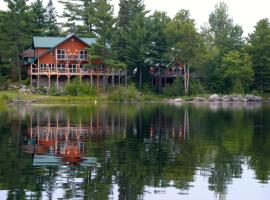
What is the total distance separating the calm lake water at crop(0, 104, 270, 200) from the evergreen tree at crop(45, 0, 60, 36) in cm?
5709

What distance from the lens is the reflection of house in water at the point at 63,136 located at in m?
22.1

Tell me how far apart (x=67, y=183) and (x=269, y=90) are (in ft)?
241

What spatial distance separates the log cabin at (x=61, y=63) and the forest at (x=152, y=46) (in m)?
1.76

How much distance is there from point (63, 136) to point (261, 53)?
60.9 metres

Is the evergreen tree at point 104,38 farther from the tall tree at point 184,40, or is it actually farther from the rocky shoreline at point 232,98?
the rocky shoreline at point 232,98

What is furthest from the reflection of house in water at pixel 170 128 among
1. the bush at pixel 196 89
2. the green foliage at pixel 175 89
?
the bush at pixel 196 89

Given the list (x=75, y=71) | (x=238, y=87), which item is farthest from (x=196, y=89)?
(x=75, y=71)

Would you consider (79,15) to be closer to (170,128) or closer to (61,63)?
(61,63)

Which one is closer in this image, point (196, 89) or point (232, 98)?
point (232, 98)

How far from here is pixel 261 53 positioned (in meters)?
85.8

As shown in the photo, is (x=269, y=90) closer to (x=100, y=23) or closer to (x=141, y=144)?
(x=100, y=23)

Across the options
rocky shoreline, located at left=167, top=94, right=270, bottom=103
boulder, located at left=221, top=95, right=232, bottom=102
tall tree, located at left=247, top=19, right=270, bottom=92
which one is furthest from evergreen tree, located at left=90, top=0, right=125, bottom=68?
tall tree, located at left=247, top=19, right=270, bottom=92

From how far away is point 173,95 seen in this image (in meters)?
81.4

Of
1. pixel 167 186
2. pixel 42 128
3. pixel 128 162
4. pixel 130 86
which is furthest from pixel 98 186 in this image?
pixel 130 86
